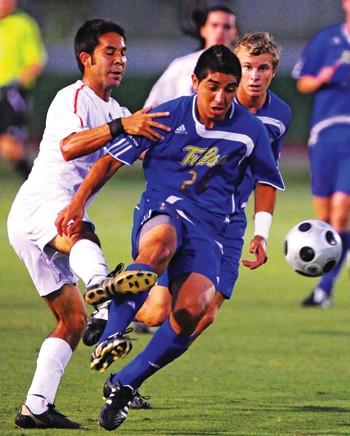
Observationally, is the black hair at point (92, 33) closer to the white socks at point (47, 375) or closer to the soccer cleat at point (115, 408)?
the white socks at point (47, 375)

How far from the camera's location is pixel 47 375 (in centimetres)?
616

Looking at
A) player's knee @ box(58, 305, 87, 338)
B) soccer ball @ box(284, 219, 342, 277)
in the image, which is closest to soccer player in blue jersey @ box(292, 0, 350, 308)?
soccer ball @ box(284, 219, 342, 277)

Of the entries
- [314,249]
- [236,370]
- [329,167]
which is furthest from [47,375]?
[329,167]

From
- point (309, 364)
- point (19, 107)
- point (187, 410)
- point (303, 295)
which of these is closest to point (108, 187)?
point (19, 107)

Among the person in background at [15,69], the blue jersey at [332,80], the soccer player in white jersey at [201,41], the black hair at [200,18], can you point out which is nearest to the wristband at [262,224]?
the soccer player in white jersey at [201,41]

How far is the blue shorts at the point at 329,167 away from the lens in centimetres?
1172

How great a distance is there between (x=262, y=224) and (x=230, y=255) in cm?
52

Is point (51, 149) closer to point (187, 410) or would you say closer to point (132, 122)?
point (132, 122)

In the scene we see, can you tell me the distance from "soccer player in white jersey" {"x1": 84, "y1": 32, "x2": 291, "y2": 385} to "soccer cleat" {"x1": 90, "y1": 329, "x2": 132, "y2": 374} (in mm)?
1306

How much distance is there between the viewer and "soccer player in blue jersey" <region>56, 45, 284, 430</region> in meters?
6.05

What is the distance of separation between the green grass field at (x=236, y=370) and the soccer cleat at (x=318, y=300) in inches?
4.6

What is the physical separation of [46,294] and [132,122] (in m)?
0.99

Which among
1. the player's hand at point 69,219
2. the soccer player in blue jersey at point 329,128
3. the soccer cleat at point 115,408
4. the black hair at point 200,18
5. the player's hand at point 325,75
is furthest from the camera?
the soccer player in blue jersey at point 329,128

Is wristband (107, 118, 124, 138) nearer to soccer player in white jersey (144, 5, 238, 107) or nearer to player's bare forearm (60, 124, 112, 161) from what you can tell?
player's bare forearm (60, 124, 112, 161)
